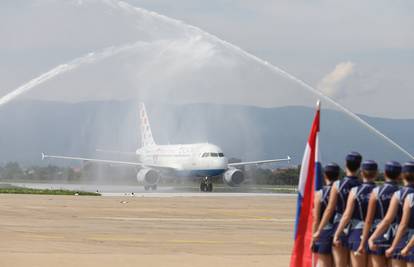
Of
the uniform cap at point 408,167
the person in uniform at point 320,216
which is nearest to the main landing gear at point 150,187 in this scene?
the person in uniform at point 320,216

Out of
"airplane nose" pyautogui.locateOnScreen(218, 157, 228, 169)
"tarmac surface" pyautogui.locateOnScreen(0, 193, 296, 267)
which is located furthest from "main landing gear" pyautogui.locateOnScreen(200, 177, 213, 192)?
"tarmac surface" pyautogui.locateOnScreen(0, 193, 296, 267)

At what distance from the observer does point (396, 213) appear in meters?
13.4

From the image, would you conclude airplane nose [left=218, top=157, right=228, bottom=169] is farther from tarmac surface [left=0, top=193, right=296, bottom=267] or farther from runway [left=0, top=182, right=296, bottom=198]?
tarmac surface [left=0, top=193, right=296, bottom=267]

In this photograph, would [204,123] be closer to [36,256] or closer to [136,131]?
[136,131]

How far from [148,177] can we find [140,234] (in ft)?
169

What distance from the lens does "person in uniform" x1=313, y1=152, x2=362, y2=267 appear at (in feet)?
46.2

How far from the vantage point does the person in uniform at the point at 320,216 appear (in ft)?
47.4

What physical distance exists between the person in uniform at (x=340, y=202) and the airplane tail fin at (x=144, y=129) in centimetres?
8078

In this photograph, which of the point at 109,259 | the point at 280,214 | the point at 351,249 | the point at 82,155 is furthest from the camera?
the point at 82,155

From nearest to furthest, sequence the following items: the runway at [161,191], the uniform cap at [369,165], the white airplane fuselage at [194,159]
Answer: the uniform cap at [369,165] < the runway at [161,191] < the white airplane fuselage at [194,159]

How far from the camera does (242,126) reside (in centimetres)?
10431

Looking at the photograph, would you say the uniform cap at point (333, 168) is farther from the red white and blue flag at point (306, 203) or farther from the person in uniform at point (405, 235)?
the person in uniform at point (405, 235)

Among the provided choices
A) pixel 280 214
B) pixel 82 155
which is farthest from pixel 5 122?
pixel 280 214

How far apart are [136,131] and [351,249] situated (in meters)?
90.9
